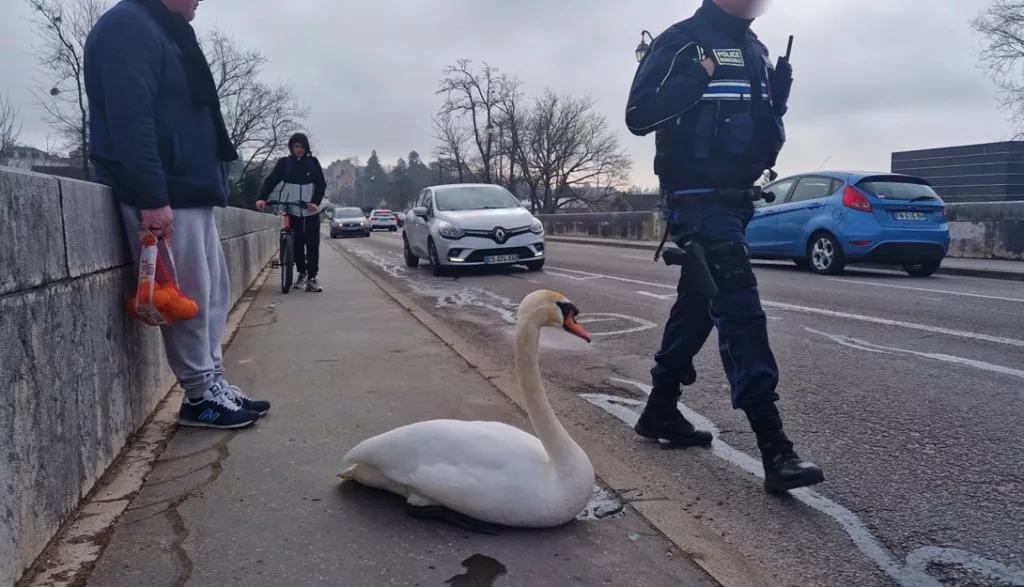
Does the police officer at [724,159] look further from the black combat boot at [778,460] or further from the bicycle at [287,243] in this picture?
the bicycle at [287,243]

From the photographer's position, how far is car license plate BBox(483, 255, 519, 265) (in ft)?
42.7

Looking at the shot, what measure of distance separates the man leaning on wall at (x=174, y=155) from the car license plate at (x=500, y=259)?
896 cm

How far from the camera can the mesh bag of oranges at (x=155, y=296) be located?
3217mm

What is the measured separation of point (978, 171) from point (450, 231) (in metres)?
22.5

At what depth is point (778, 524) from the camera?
2832mm

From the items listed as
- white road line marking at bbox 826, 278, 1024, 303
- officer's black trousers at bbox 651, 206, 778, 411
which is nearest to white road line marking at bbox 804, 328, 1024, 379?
officer's black trousers at bbox 651, 206, 778, 411

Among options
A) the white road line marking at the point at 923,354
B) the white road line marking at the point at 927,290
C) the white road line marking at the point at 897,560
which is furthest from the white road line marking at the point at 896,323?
the white road line marking at the point at 897,560

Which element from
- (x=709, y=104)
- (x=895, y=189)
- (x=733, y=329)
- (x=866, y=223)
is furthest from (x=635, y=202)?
(x=733, y=329)

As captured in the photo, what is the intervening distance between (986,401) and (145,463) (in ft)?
14.7

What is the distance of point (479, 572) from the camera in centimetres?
236

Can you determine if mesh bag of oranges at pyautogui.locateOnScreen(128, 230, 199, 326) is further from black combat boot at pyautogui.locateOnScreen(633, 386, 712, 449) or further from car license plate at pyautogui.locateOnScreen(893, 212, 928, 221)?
car license plate at pyautogui.locateOnScreen(893, 212, 928, 221)

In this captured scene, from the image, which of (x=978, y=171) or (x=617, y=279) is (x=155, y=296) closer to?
(x=617, y=279)

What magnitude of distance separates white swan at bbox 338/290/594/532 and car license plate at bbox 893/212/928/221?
10642 mm

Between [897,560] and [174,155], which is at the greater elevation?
[174,155]
